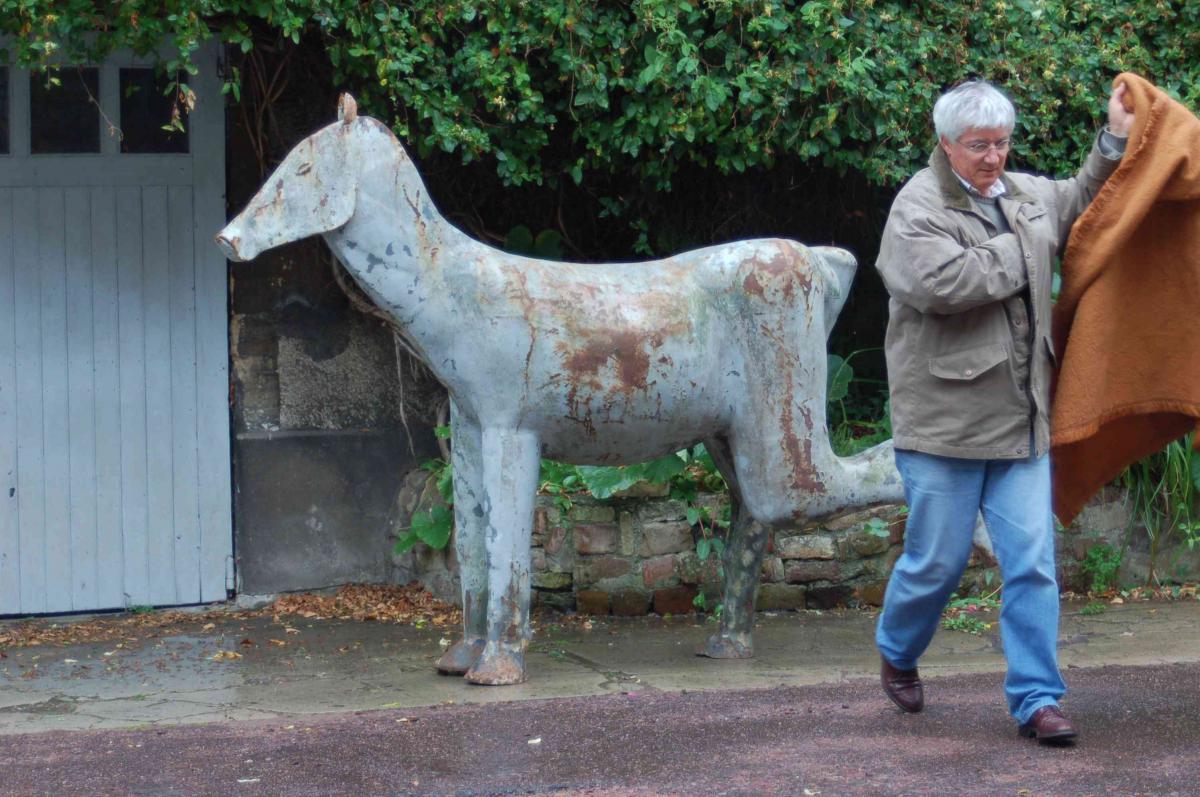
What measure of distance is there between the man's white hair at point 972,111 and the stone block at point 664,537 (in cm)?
253

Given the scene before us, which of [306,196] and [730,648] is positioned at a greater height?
[306,196]

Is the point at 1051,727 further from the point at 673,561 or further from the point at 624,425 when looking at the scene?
the point at 673,561

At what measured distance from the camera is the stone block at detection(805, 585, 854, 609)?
21.7 ft

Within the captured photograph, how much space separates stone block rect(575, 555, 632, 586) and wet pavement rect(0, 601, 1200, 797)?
0.20 metres

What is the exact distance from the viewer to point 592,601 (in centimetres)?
645

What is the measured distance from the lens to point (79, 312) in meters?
6.71

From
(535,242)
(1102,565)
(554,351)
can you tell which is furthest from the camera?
(535,242)

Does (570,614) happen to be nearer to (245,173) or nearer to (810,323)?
(810,323)

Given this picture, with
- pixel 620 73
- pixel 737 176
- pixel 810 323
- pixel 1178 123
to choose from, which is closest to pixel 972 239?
pixel 1178 123

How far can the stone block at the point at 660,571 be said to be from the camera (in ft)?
21.1

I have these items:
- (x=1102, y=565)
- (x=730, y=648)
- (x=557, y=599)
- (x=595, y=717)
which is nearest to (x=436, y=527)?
(x=557, y=599)

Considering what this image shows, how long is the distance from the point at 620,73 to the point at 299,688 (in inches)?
108

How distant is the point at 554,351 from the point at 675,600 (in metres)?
1.79

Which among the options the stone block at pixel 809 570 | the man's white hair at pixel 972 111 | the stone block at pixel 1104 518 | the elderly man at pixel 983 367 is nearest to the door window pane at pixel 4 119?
the stone block at pixel 809 570
